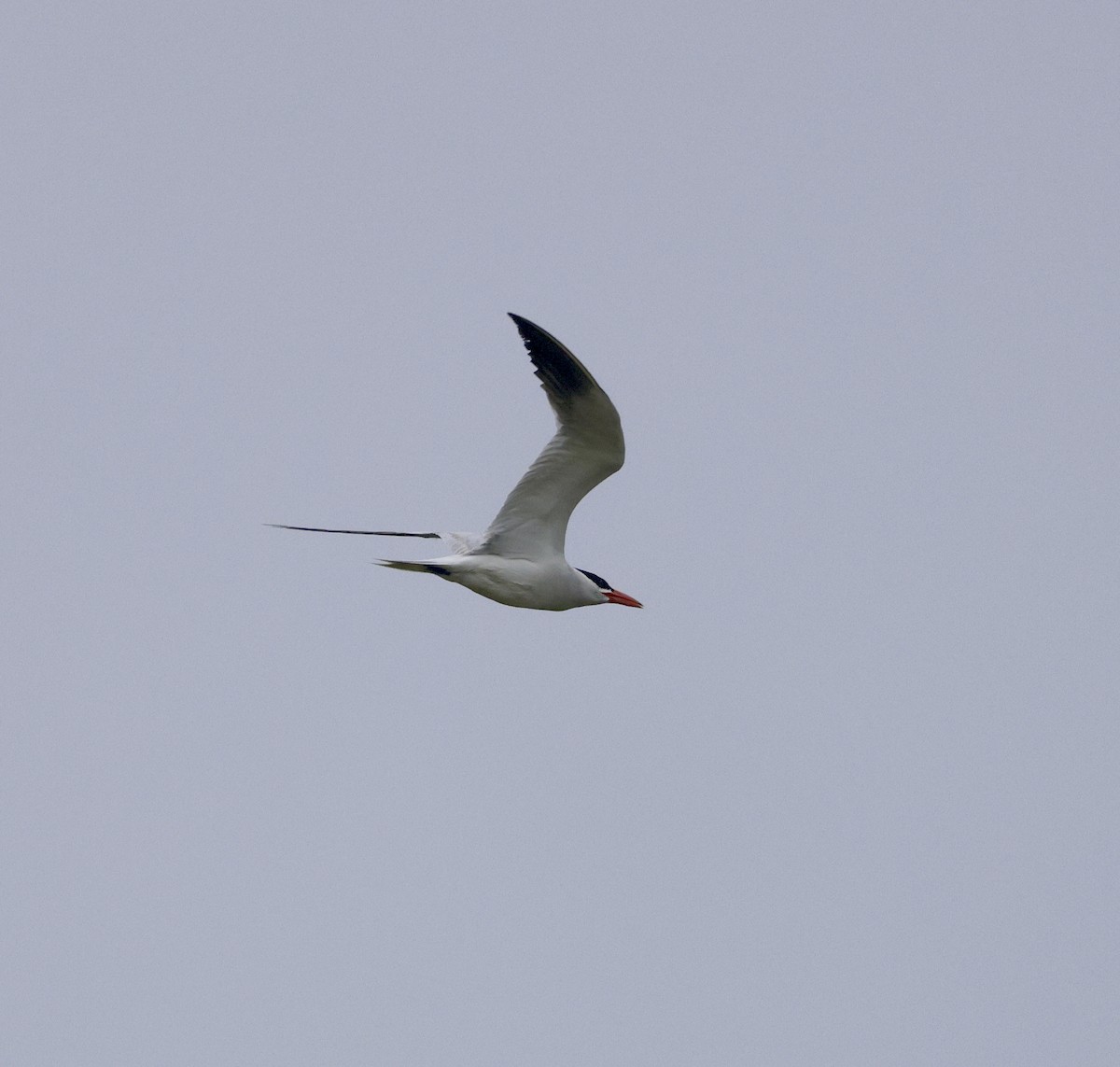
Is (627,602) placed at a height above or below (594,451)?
below

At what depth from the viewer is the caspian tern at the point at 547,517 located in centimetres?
1273

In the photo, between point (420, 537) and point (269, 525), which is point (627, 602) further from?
point (269, 525)

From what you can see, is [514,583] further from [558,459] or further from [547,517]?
[558,459]

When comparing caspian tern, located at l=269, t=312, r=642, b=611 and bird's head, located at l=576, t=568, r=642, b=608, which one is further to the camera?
bird's head, located at l=576, t=568, r=642, b=608

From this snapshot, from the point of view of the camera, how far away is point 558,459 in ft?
43.4

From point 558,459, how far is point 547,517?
620mm

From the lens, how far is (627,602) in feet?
47.7

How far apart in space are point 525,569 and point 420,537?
3.09ft

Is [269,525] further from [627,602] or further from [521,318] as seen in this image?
[627,602]

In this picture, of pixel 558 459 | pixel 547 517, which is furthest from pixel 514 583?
pixel 558 459

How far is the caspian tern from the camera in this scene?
41.8 feet

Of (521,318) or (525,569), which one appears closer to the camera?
(521,318)

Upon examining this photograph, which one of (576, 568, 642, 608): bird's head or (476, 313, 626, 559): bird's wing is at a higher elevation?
(476, 313, 626, 559): bird's wing

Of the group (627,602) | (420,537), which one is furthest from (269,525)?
(627,602)
